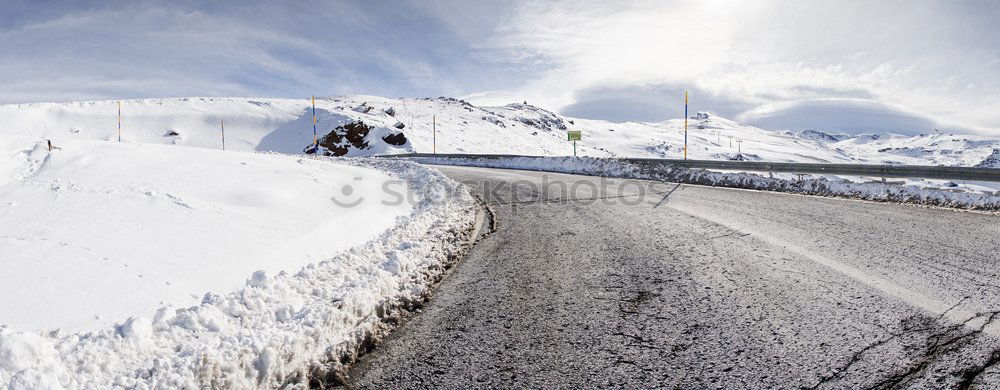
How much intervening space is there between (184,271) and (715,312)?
4.30 metres

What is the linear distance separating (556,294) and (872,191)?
9673mm

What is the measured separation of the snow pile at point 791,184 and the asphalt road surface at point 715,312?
8.37 feet

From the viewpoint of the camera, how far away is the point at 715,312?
3619mm

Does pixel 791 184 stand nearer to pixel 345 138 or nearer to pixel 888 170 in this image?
pixel 888 170

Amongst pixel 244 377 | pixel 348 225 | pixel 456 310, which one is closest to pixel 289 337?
pixel 244 377

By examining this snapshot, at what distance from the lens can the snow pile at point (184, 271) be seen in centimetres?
256

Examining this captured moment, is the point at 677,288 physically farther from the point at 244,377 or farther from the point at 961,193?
the point at 961,193

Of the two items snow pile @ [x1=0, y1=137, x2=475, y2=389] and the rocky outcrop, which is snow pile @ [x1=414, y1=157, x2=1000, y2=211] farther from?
the rocky outcrop

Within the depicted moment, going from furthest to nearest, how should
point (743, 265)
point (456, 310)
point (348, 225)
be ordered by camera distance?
point (348, 225) → point (743, 265) → point (456, 310)

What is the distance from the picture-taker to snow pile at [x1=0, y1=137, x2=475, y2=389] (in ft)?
8.39

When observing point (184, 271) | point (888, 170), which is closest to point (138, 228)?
point (184, 271)

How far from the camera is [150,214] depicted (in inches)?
200

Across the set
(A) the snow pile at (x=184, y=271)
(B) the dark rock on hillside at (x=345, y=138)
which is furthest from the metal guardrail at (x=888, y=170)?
(B) the dark rock on hillside at (x=345, y=138)

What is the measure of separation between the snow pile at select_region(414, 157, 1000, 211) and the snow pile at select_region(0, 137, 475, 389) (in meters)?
8.85
